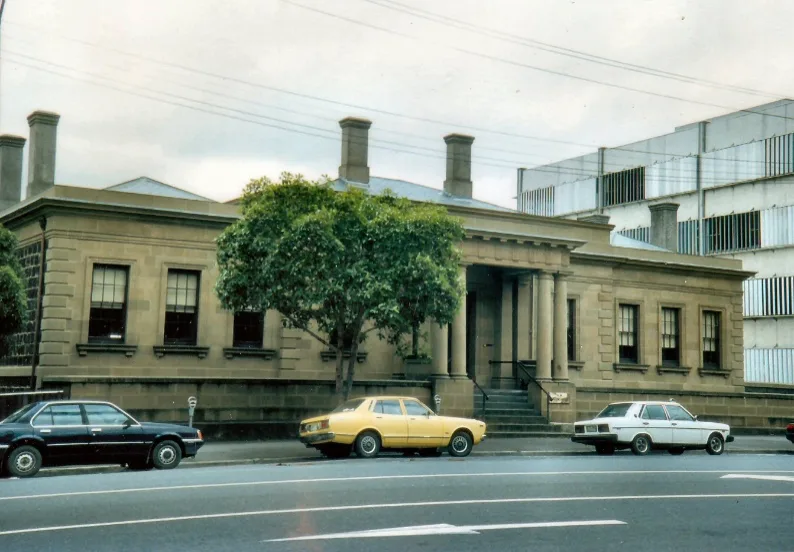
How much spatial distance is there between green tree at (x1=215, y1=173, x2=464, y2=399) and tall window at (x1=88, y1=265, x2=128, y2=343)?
492 centimetres

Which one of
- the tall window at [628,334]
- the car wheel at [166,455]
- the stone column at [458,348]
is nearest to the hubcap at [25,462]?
the car wheel at [166,455]

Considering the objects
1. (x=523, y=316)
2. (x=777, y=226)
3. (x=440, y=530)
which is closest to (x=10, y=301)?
(x=440, y=530)

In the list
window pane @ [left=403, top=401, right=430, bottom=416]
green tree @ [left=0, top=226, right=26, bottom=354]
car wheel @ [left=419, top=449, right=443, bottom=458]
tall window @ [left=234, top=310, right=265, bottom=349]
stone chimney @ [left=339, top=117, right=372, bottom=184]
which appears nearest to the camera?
window pane @ [left=403, top=401, right=430, bottom=416]

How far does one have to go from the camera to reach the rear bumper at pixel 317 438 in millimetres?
21734

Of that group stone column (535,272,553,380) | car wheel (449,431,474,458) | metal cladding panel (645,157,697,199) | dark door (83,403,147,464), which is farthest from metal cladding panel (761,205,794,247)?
dark door (83,403,147,464)

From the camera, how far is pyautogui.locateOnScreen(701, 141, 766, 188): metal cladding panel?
60594 millimetres

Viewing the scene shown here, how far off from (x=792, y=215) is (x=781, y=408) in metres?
23.3

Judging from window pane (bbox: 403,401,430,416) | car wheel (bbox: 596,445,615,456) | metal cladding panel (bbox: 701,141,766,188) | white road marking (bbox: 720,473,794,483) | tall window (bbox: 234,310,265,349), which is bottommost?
car wheel (bbox: 596,445,615,456)

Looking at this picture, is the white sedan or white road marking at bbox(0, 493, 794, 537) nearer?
white road marking at bbox(0, 493, 794, 537)

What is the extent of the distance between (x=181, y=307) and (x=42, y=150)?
27.3ft

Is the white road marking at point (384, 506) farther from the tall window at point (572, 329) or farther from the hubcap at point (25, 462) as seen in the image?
the tall window at point (572, 329)

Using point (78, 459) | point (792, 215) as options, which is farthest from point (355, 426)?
point (792, 215)

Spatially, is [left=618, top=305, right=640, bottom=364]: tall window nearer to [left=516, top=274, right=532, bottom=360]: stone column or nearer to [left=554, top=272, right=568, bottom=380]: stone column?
[left=516, top=274, right=532, bottom=360]: stone column

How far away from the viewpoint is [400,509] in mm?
12477
